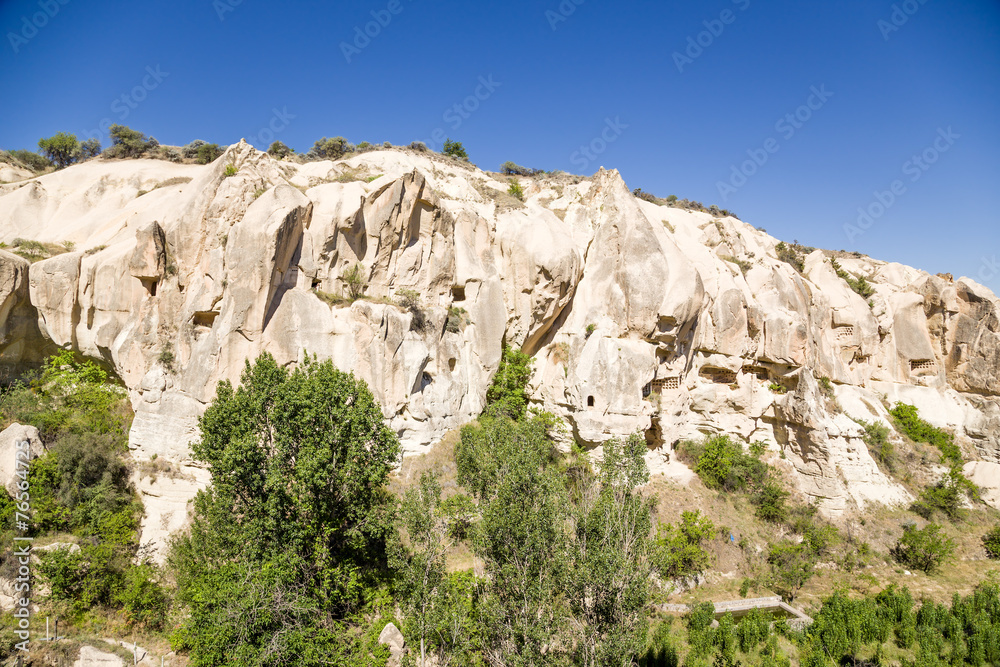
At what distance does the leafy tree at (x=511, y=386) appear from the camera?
2197cm

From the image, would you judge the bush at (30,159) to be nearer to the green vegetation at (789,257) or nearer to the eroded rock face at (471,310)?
the eroded rock face at (471,310)

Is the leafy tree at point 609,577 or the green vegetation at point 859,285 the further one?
the green vegetation at point 859,285

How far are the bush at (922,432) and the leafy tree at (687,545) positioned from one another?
17.6 m

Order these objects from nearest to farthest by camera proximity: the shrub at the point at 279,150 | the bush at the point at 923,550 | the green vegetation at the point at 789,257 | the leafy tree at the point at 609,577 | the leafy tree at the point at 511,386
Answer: the leafy tree at the point at 609,577
the bush at the point at 923,550
the leafy tree at the point at 511,386
the shrub at the point at 279,150
the green vegetation at the point at 789,257

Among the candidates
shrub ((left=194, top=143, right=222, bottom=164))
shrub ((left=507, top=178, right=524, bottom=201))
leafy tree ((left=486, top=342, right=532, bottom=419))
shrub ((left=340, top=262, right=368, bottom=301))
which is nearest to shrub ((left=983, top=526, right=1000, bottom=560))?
leafy tree ((left=486, top=342, right=532, bottom=419))

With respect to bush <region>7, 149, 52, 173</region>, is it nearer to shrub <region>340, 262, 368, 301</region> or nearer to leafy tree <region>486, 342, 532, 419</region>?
shrub <region>340, 262, 368, 301</region>

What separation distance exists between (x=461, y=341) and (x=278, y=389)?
9.96 metres

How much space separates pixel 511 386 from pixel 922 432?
83.7ft

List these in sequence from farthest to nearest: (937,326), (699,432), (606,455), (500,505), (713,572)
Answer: (937,326), (699,432), (713,572), (606,455), (500,505)

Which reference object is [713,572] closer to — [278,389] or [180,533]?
[278,389]

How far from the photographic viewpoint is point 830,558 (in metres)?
20.1

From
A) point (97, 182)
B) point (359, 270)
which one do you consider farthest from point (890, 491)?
point (97, 182)

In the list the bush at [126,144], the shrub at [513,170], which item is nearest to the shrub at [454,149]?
the shrub at [513,170]

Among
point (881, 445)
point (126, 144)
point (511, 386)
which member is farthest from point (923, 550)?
point (126, 144)
